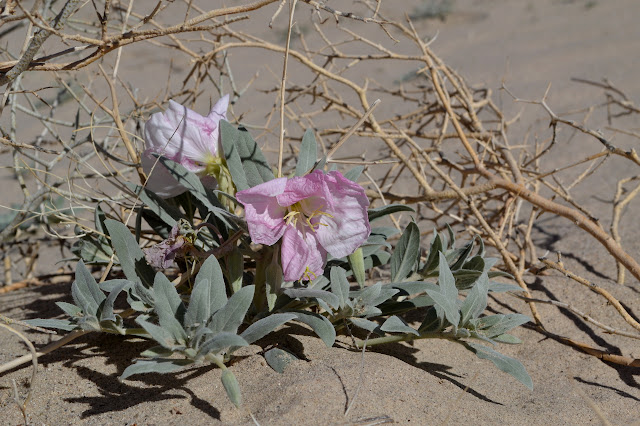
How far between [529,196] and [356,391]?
3.16 ft

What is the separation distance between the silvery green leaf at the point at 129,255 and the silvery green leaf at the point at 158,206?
0.10 meters

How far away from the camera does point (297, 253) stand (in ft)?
4.33

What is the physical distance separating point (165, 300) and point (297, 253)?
293 millimetres

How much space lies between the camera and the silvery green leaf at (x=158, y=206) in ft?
4.95

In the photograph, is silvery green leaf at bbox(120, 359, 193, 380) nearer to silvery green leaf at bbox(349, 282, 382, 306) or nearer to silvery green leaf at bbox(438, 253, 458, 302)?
silvery green leaf at bbox(349, 282, 382, 306)

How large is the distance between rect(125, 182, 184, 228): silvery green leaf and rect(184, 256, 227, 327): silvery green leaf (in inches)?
11.3

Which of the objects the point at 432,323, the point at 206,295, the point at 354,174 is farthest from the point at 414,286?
the point at 206,295

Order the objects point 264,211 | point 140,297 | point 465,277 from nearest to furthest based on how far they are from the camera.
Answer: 1. point 264,211
2. point 140,297
3. point 465,277

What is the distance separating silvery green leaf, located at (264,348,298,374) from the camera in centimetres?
139

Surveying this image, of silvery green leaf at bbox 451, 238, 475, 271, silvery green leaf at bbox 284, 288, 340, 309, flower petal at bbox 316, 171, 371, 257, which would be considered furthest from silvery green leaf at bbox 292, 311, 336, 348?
silvery green leaf at bbox 451, 238, 475, 271

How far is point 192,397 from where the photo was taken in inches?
51.5

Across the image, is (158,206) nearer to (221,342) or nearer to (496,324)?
(221,342)

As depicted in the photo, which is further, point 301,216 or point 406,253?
point 406,253

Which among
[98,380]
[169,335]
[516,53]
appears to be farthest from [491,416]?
[516,53]
